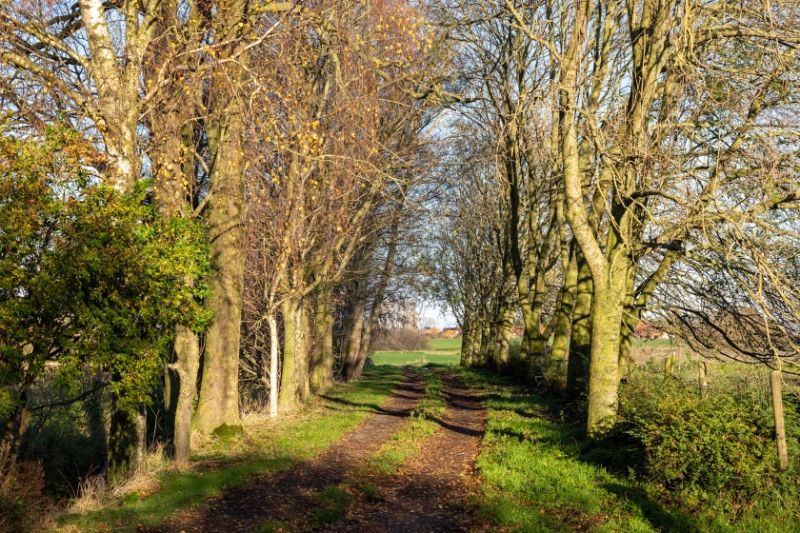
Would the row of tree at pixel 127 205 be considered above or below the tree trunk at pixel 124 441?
above

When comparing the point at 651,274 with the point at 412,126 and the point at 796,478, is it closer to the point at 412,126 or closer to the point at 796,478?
the point at 796,478

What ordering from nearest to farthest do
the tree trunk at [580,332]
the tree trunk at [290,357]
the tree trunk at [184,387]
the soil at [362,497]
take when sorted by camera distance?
the soil at [362,497] < the tree trunk at [184,387] < the tree trunk at [580,332] < the tree trunk at [290,357]

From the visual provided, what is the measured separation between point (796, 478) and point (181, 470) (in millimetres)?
9420

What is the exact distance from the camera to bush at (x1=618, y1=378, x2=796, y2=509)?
9242mm

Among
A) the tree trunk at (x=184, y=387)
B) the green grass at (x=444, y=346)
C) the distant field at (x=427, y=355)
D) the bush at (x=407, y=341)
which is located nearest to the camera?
the tree trunk at (x=184, y=387)

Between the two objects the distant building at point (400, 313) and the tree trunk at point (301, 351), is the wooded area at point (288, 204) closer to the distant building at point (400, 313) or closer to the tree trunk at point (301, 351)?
the tree trunk at point (301, 351)

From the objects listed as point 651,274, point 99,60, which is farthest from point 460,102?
point 99,60

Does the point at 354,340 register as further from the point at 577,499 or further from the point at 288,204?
the point at 577,499

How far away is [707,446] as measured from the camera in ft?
31.7

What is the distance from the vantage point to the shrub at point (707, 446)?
30.3 ft

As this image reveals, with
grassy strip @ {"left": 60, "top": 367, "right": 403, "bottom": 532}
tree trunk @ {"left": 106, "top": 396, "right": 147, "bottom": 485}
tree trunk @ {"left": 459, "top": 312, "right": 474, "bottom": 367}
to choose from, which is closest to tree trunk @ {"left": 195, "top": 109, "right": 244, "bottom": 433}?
grassy strip @ {"left": 60, "top": 367, "right": 403, "bottom": 532}

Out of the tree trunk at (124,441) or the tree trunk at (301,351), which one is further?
the tree trunk at (301,351)

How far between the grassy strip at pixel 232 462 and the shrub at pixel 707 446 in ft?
21.0

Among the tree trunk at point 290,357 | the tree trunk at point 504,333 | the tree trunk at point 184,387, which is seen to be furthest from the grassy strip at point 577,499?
the tree trunk at point 504,333
